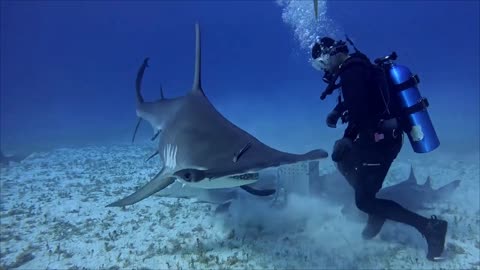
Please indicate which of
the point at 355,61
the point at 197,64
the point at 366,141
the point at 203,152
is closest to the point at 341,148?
the point at 366,141

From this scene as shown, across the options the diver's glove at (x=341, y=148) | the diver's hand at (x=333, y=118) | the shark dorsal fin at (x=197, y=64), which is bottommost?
the diver's glove at (x=341, y=148)

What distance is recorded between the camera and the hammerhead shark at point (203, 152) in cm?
322

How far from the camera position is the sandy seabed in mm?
5387

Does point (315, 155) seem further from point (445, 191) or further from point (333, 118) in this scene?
point (445, 191)

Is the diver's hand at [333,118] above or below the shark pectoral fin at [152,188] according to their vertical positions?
above

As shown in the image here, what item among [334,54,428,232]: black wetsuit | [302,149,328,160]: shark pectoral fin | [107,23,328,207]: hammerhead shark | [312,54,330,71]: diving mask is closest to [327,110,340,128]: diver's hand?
[334,54,428,232]: black wetsuit

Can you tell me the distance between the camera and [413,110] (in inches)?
192

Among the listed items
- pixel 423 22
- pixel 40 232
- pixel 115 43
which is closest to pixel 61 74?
pixel 115 43

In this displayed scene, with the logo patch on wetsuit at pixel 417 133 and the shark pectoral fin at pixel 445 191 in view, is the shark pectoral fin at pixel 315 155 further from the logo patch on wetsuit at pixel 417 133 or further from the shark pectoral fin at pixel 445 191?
the shark pectoral fin at pixel 445 191

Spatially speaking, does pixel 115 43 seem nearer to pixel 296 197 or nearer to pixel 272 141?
pixel 272 141

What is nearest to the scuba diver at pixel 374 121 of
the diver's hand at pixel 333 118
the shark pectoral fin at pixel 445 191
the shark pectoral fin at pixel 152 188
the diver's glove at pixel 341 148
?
the diver's glove at pixel 341 148

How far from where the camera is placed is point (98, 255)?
595cm

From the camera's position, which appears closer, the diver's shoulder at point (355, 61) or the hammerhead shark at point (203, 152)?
the hammerhead shark at point (203, 152)

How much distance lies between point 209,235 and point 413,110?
4096 millimetres
